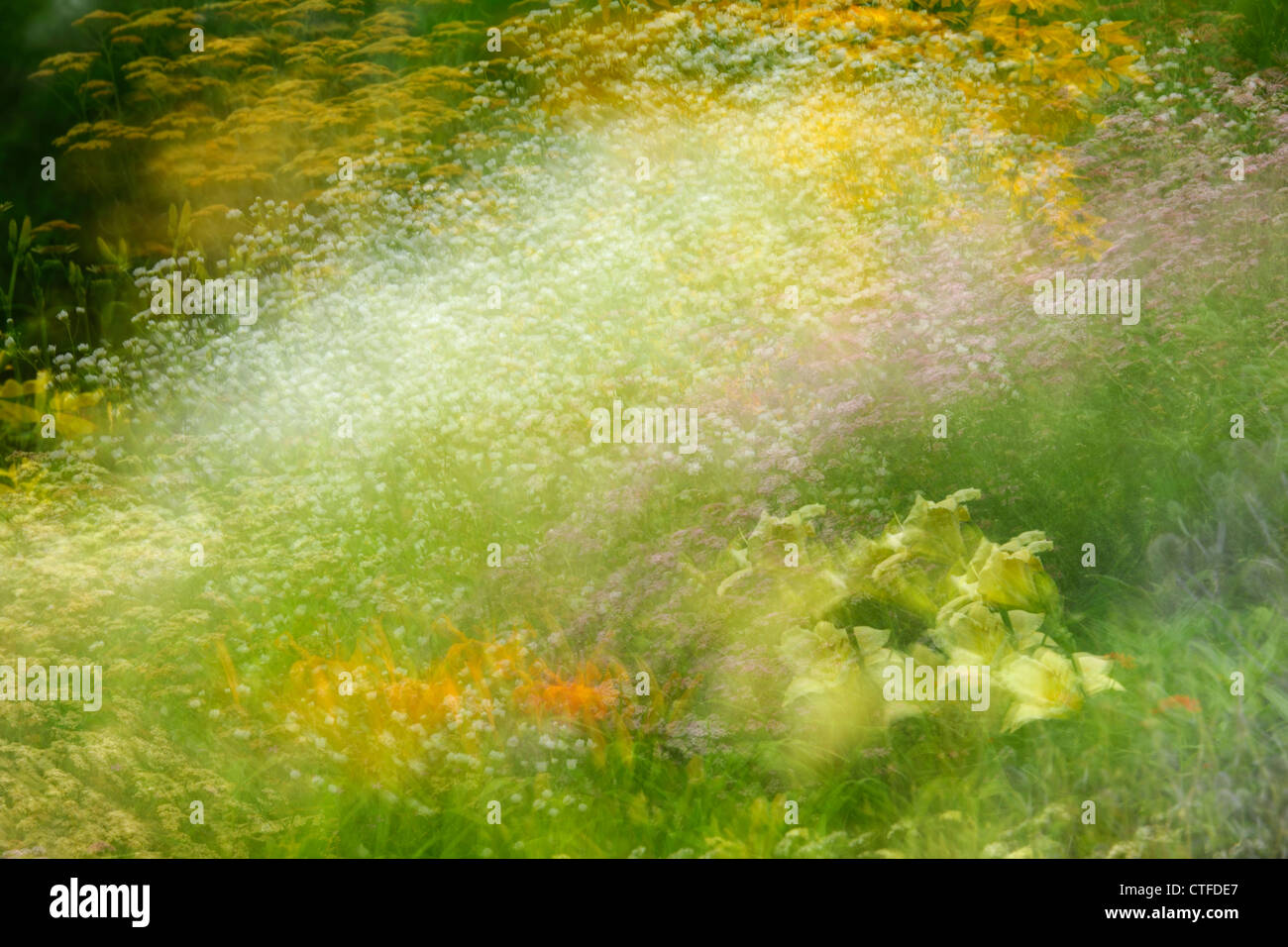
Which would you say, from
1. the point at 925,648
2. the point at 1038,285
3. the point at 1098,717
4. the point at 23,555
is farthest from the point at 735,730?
the point at 23,555

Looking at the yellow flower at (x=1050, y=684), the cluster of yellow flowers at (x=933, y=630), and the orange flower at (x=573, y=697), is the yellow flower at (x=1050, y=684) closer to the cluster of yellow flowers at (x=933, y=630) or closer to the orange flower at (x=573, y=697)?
the cluster of yellow flowers at (x=933, y=630)

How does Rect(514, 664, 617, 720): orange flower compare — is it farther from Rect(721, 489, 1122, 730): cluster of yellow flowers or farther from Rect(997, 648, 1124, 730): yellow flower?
Rect(997, 648, 1124, 730): yellow flower

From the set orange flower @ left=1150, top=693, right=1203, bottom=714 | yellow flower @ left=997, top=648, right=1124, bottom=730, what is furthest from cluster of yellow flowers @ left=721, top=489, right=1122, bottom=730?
orange flower @ left=1150, top=693, right=1203, bottom=714

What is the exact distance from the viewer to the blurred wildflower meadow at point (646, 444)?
5.27m

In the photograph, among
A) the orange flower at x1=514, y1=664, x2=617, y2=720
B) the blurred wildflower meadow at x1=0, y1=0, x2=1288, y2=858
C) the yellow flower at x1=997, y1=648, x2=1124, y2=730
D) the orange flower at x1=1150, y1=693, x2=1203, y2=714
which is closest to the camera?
the orange flower at x1=1150, y1=693, x2=1203, y2=714

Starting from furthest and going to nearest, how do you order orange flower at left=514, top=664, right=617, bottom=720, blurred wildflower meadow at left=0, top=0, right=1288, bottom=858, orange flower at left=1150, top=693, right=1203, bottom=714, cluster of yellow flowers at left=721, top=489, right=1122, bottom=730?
orange flower at left=514, top=664, right=617, bottom=720 → blurred wildflower meadow at left=0, top=0, right=1288, bottom=858 → cluster of yellow flowers at left=721, top=489, right=1122, bottom=730 → orange flower at left=1150, top=693, right=1203, bottom=714

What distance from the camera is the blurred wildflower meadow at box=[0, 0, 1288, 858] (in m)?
5.27

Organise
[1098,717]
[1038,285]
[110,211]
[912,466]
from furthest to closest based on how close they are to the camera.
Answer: [110,211]
[1038,285]
[912,466]
[1098,717]

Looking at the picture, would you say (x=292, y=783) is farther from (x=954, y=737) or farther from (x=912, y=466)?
(x=912, y=466)

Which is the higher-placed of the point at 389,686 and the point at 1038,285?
the point at 1038,285

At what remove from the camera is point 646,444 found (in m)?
7.21

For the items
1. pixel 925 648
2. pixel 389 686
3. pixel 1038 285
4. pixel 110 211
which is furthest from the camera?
pixel 110 211

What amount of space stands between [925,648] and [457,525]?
9.33ft

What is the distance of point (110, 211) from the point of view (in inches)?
403
